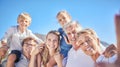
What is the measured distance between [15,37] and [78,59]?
0.46 m

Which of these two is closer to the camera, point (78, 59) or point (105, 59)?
point (105, 59)

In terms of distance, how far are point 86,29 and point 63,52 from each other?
20 centimetres

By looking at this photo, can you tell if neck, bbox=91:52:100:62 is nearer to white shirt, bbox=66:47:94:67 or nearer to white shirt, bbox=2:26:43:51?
white shirt, bbox=66:47:94:67

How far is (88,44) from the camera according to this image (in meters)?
1.50

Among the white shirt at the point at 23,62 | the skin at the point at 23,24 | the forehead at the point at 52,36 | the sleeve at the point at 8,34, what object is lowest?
the white shirt at the point at 23,62

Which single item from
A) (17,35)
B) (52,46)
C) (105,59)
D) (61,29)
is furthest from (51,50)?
(105,59)

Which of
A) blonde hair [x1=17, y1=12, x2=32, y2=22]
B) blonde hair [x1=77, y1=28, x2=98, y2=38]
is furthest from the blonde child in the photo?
blonde hair [x1=77, y1=28, x2=98, y2=38]

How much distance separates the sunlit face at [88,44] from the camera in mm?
1489

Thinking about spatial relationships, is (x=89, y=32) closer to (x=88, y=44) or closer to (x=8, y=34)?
(x=88, y=44)

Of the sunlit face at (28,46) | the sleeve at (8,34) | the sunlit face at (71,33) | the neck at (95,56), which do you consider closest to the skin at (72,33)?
the sunlit face at (71,33)

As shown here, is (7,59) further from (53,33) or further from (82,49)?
(82,49)

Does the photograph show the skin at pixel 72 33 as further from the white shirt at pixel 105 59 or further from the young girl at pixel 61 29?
the white shirt at pixel 105 59

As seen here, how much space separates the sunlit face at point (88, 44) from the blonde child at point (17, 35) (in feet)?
1.17

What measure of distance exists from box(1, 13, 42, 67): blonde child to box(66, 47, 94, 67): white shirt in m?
0.30
